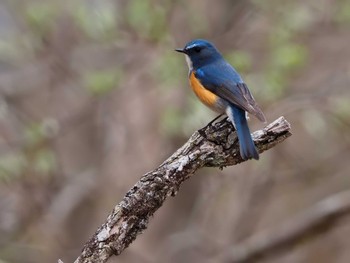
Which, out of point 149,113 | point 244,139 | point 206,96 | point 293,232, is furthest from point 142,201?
point 149,113

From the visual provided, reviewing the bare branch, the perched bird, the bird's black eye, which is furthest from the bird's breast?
the bare branch

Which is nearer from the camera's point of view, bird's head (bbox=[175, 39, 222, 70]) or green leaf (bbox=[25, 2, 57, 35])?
bird's head (bbox=[175, 39, 222, 70])

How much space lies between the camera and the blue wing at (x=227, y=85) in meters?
4.10

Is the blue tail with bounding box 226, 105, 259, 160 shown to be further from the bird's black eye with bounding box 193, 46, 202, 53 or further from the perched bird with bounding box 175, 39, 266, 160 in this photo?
the bird's black eye with bounding box 193, 46, 202, 53

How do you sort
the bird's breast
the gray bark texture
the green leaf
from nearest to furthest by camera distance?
the gray bark texture → the bird's breast → the green leaf

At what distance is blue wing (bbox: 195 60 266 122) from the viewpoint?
4.10 metres

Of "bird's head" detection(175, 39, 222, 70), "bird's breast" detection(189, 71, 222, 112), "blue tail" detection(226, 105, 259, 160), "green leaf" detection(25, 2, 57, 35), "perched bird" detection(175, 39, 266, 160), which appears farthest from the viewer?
"green leaf" detection(25, 2, 57, 35)

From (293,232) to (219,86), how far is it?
2.48m

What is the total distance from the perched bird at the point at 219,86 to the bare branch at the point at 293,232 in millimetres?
1992

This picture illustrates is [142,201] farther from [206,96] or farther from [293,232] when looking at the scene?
[293,232]

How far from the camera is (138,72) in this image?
6832mm

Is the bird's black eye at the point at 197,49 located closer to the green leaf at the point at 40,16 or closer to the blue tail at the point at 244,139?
the blue tail at the point at 244,139

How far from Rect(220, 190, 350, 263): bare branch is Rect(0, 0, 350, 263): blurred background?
17 cm

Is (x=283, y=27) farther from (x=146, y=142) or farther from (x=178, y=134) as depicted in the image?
(x=146, y=142)
